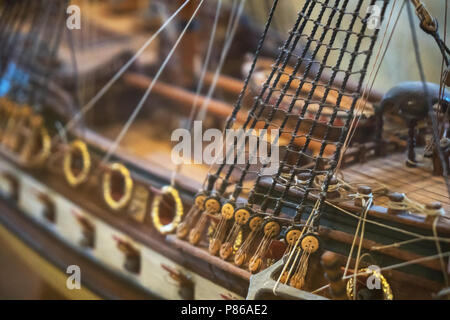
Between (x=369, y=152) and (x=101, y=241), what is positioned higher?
(x=369, y=152)

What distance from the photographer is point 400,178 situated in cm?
209

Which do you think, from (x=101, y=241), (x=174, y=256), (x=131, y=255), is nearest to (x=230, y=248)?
(x=174, y=256)

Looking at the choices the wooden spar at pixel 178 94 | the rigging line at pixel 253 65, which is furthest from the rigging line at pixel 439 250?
the wooden spar at pixel 178 94

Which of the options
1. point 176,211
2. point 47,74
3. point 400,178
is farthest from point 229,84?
point 400,178

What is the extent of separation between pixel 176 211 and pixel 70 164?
2.88ft

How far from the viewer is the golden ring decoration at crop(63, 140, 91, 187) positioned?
9.06 feet

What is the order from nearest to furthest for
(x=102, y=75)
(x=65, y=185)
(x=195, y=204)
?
(x=195, y=204) → (x=65, y=185) → (x=102, y=75)

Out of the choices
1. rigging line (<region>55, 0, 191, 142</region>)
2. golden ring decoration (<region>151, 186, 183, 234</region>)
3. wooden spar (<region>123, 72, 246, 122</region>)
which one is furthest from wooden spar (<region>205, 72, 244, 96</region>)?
golden ring decoration (<region>151, 186, 183, 234</region>)

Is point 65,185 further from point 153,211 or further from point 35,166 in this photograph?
point 153,211

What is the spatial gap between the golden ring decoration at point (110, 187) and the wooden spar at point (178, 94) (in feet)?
2.89

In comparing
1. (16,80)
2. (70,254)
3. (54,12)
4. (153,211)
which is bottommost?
(70,254)

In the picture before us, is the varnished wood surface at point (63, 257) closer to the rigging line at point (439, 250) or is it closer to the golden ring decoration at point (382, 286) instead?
the golden ring decoration at point (382, 286)

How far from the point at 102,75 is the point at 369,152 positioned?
2.16 m

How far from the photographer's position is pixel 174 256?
228 centimetres
